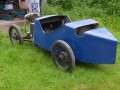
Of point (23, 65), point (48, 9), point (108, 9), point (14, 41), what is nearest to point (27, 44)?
point (14, 41)

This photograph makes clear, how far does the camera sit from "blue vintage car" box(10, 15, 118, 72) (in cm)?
494

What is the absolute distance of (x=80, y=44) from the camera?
16.9 feet

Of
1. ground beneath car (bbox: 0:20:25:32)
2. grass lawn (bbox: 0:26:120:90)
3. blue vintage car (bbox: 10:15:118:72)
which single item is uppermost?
blue vintage car (bbox: 10:15:118:72)

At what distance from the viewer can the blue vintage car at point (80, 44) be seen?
4941 millimetres

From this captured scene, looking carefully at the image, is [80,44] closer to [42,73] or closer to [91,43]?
[91,43]

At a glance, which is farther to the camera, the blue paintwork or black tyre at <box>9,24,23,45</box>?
black tyre at <box>9,24,23,45</box>

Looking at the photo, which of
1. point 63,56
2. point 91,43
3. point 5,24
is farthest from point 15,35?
point 91,43

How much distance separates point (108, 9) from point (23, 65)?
490cm

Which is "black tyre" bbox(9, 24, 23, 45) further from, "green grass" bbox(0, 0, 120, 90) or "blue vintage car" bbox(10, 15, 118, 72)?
"blue vintage car" bbox(10, 15, 118, 72)

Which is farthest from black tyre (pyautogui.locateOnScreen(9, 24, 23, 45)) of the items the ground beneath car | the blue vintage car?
the ground beneath car

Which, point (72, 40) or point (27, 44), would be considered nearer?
point (72, 40)

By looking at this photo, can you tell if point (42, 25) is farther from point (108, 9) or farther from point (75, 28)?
point (108, 9)

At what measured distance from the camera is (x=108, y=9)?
381 inches

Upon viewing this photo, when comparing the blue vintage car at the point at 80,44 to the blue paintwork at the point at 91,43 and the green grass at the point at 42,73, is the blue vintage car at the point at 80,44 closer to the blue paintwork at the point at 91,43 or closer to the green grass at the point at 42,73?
the blue paintwork at the point at 91,43
